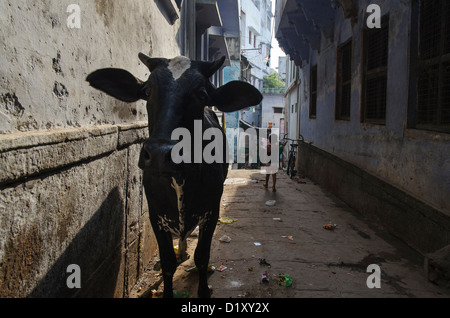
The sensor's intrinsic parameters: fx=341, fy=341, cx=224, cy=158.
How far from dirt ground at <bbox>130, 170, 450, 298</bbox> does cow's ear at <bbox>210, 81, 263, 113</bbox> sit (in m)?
1.84

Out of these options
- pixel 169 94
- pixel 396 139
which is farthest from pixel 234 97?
pixel 396 139

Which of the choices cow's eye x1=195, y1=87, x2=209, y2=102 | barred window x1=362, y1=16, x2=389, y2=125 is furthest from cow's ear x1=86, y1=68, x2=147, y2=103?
barred window x1=362, y1=16, x2=389, y2=125

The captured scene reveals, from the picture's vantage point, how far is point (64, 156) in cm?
213

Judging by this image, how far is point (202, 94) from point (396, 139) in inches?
146

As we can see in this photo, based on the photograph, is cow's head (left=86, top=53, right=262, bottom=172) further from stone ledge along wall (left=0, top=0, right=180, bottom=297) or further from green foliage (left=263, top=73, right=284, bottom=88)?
green foliage (left=263, top=73, right=284, bottom=88)

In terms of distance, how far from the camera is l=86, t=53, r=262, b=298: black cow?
2.35 meters

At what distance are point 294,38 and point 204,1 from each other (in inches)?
221

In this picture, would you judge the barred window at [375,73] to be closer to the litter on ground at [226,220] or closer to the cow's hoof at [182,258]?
the litter on ground at [226,220]

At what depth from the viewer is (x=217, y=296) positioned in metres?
3.34

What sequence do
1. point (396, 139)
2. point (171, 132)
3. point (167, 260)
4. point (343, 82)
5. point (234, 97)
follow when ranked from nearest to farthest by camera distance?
1. point (171, 132)
2. point (234, 97)
3. point (167, 260)
4. point (396, 139)
5. point (343, 82)

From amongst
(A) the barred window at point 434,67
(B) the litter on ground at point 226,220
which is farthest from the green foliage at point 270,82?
(A) the barred window at point 434,67

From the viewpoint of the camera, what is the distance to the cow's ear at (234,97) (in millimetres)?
2957

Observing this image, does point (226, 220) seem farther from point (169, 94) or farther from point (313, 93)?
point (313, 93)
